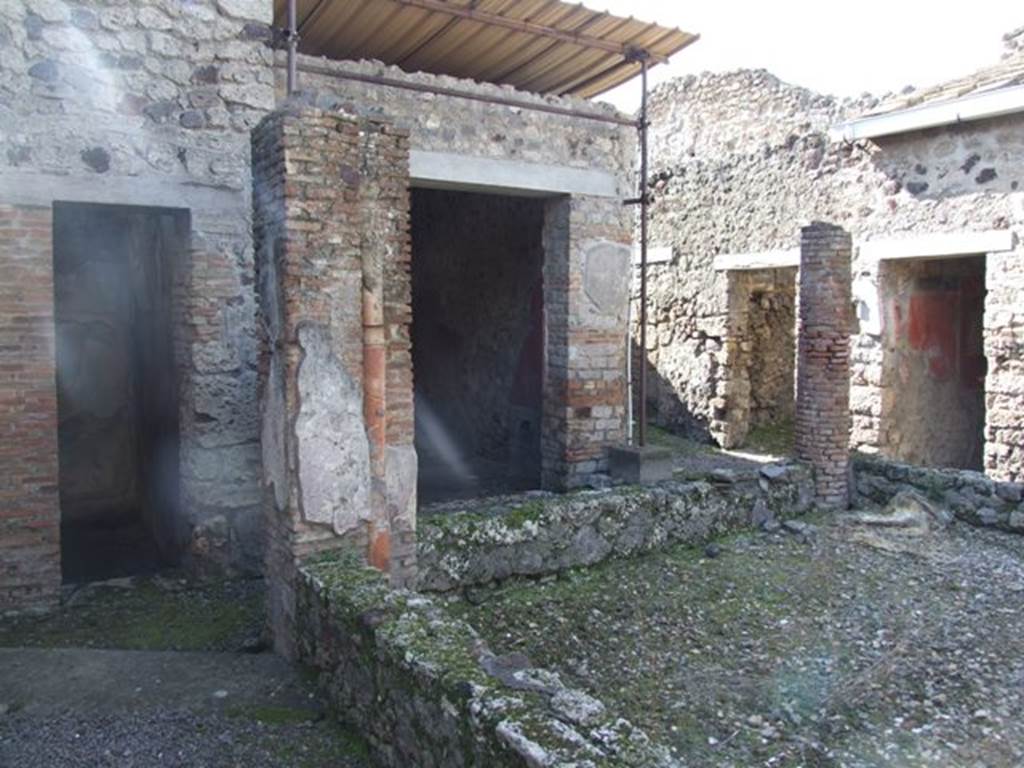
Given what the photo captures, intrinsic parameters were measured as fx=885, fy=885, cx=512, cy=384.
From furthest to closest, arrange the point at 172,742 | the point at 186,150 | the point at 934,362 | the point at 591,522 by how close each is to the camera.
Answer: the point at 934,362 → the point at 591,522 → the point at 186,150 → the point at 172,742

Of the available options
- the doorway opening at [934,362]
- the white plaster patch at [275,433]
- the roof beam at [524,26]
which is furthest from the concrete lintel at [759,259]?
the white plaster patch at [275,433]

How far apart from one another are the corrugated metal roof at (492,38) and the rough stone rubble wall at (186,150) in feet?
2.83

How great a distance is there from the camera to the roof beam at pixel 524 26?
6102 millimetres

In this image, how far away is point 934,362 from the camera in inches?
384

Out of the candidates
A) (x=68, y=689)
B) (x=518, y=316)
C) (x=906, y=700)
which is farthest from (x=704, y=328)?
(x=68, y=689)

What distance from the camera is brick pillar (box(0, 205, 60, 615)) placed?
5156 millimetres

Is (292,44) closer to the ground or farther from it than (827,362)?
farther from it

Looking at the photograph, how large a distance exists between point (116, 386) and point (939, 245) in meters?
7.76

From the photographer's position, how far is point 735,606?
5.47 meters

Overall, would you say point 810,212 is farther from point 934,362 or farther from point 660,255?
point 660,255

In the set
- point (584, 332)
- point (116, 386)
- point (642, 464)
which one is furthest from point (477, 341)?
point (116, 386)

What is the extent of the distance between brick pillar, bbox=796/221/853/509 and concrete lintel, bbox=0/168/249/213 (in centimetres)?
463

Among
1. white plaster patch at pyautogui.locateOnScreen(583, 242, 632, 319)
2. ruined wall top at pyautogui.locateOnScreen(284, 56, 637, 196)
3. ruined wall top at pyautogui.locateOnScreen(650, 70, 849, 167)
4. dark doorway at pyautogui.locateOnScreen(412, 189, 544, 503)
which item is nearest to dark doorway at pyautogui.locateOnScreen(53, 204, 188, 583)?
ruined wall top at pyautogui.locateOnScreen(284, 56, 637, 196)

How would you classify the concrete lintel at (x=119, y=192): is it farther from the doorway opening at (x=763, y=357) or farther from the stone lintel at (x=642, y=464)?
the doorway opening at (x=763, y=357)
